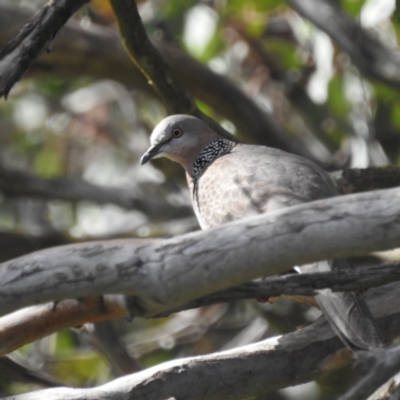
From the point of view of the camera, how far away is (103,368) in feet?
20.7

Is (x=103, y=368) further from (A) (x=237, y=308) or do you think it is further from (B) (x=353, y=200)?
(B) (x=353, y=200)

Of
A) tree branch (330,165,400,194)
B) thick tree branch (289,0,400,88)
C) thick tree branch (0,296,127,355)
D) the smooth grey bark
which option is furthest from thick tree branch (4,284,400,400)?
thick tree branch (289,0,400,88)

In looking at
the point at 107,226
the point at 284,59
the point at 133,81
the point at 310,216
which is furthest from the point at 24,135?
the point at 310,216

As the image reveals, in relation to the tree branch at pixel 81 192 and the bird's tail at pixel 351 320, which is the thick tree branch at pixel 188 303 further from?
the tree branch at pixel 81 192

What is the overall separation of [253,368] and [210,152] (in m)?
1.88

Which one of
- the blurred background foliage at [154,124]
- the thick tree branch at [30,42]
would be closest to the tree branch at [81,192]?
the blurred background foliage at [154,124]

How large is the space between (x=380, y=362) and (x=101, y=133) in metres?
6.18

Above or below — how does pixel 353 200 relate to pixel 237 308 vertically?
above

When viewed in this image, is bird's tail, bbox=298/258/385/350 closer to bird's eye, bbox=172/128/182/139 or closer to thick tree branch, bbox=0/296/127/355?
thick tree branch, bbox=0/296/127/355

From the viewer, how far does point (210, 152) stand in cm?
523

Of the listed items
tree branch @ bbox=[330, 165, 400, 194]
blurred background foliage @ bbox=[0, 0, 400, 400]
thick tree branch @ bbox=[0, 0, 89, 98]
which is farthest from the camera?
blurred background foliage @ bbox=[0, 0, 400, 400]

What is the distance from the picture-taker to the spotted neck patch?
5.17 meters

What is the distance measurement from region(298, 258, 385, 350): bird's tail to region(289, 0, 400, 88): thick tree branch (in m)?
3.01

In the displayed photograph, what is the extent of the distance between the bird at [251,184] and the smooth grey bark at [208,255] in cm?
111
